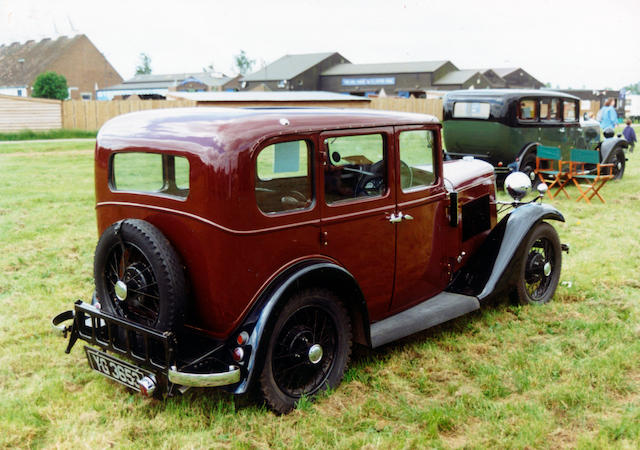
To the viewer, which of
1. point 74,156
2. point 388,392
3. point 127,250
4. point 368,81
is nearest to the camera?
point 127,250

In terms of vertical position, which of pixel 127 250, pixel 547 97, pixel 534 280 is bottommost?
pixel 534 280

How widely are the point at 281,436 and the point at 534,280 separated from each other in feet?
9.98

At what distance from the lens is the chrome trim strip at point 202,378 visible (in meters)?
3.21

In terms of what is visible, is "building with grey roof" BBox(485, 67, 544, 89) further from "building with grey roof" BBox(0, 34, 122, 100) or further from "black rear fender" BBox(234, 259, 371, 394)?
"black rear fender" BBox(234, 259, 371, 394)

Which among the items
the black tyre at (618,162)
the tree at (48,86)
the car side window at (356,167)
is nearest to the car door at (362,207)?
the car side window at (356,167)

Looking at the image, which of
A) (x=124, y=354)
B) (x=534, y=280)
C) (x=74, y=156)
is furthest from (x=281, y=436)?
(x=74, y=156)

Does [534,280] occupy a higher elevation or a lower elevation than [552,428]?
higher

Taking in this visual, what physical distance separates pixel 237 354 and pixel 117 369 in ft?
2.61

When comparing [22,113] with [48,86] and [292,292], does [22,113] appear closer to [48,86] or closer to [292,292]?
[48,86]

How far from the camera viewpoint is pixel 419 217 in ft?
14.4

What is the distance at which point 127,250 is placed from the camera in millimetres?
3539

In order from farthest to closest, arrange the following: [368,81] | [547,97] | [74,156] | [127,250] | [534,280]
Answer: [368,81] < [74,156] < [547,97] < [534,280] < [127,250]

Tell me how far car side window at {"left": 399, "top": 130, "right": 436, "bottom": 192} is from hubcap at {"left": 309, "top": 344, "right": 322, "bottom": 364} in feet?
4.32

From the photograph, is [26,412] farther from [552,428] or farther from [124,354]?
[552,428]
